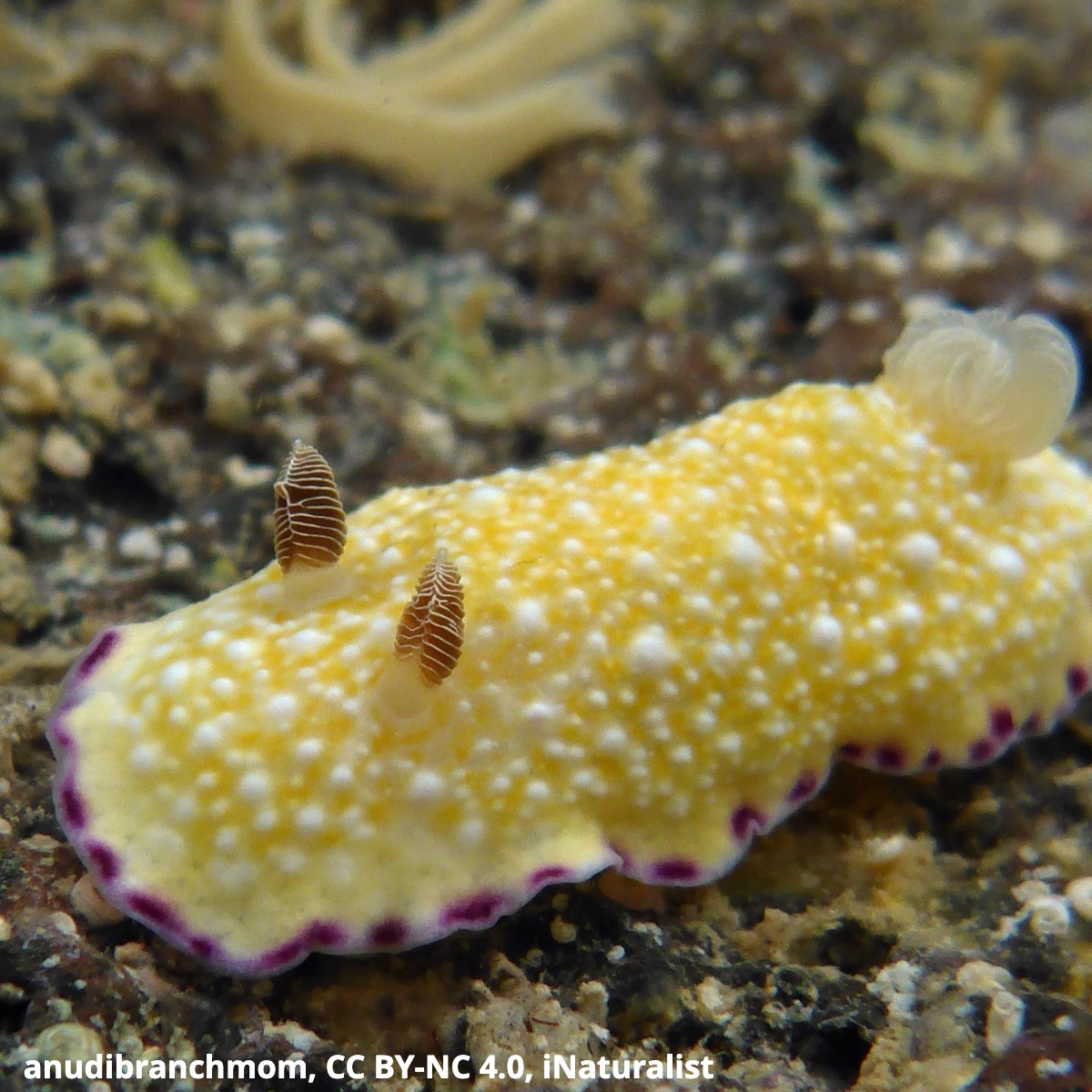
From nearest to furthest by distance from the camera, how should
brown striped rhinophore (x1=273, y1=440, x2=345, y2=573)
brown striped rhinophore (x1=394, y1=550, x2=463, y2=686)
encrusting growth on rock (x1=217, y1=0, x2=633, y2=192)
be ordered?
brown striped rhinophore (x1=394, y1=550, x2=463, y2=686), brown striped rhinophore (x1=273, y1=440, x2=345, y2=573), encrusting growth on rock (x1=217, y1=0, x2=633, y2=192)

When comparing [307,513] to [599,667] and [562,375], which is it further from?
[562,375]

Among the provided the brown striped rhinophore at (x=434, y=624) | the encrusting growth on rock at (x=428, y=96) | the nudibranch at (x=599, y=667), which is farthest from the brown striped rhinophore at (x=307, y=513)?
the encrusting growth on rock at (x=428, y=96)

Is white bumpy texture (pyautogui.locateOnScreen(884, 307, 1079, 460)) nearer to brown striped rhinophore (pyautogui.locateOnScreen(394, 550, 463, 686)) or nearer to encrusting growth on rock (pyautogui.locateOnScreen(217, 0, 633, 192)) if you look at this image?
brown striped rhinophore (pyautogui.locateOnScreen(394, 550, 463, 686))

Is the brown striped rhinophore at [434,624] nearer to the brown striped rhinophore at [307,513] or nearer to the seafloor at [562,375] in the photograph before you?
the brown striped rhinophore at [307,513]

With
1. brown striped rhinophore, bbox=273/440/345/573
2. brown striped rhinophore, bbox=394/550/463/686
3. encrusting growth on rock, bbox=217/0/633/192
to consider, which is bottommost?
brown striped rhinophore, bbox=394/550/463/686

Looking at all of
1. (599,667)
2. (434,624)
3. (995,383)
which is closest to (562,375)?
(995,383)

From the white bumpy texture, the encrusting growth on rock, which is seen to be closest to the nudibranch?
the white bumpy texture
